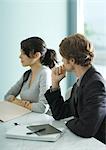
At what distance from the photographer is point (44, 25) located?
3.37 m

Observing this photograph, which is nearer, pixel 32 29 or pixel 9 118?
pixel 9 118

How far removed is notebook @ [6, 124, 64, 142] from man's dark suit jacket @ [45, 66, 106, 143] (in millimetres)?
105

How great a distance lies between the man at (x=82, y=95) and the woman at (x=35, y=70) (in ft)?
0.95

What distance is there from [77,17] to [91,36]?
0.29 meters

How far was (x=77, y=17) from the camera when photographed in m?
3.45

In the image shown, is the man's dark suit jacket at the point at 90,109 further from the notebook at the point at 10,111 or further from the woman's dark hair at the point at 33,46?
the woman's dark hair at the point at 33,46

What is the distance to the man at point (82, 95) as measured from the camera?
1515 mm

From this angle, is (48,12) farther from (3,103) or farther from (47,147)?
(47,147)

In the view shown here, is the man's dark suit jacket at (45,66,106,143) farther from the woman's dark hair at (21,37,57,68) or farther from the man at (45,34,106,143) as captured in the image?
the woman's dark hair at (21,37,57,68)

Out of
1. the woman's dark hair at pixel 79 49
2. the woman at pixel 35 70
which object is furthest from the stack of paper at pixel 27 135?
the woman at pixel 35 70

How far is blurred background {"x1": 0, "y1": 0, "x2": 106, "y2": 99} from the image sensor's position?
3.11 metres

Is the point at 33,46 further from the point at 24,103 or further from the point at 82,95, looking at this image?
the point at 82,95

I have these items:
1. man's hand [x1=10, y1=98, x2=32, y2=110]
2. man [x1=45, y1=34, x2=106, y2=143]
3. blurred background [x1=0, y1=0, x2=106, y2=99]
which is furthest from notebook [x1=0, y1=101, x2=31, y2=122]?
blurred background [x1=0, y1=0, x2=106, y2=99]

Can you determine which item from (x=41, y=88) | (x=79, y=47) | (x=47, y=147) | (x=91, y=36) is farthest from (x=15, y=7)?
(x=47, y=147)
